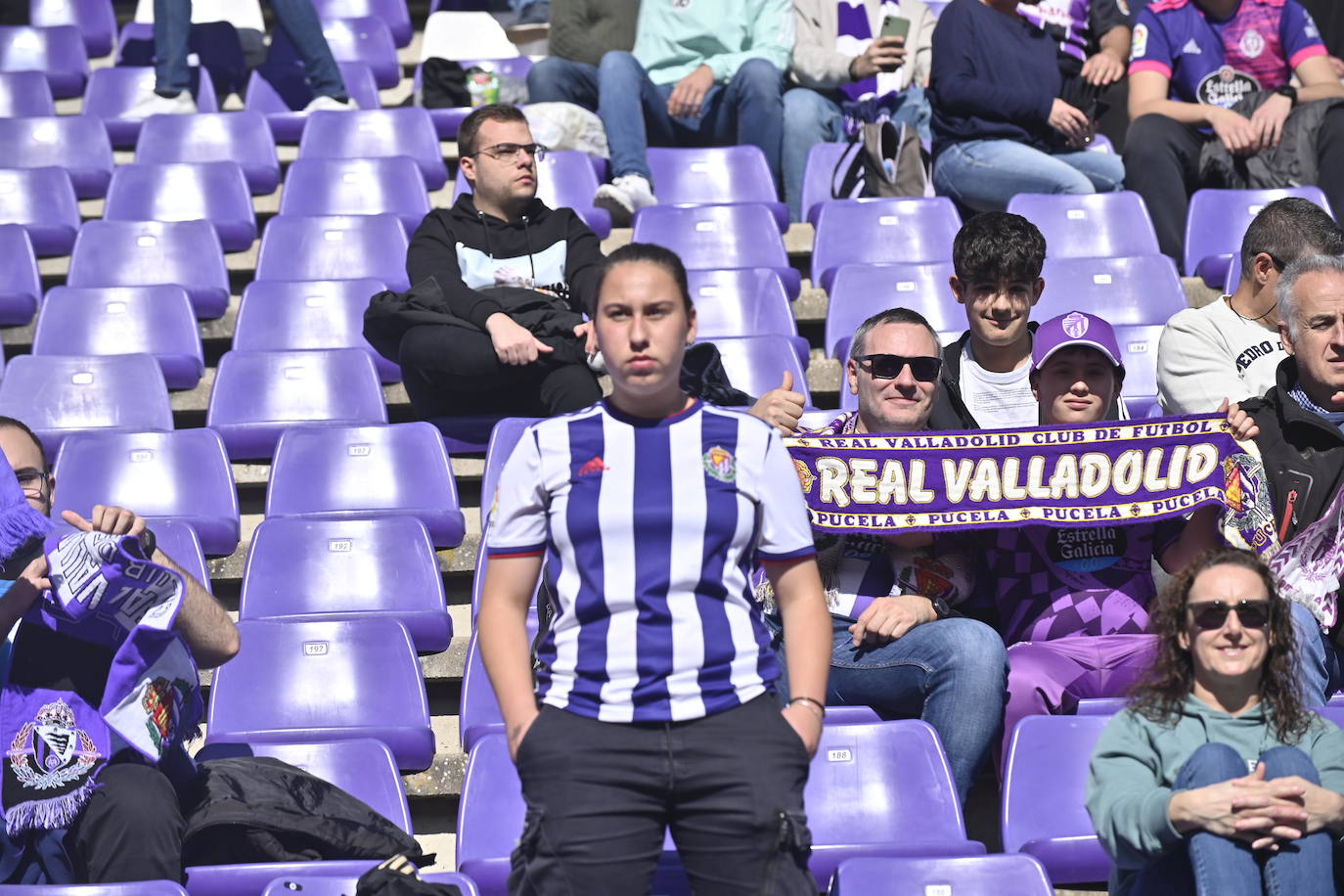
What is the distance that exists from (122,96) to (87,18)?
129cm

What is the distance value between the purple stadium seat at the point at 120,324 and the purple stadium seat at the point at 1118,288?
2638 millimetres

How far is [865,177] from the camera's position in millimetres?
6066

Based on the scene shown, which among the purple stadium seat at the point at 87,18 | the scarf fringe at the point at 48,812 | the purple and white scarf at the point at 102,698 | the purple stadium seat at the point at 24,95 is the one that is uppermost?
the purple stadium seat at the point at 87,18

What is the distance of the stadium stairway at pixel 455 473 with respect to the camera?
382 cm

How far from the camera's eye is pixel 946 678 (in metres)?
3.43

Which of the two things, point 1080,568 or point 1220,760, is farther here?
point 1080,568

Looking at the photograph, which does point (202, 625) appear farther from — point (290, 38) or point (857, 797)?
point (290, 38)

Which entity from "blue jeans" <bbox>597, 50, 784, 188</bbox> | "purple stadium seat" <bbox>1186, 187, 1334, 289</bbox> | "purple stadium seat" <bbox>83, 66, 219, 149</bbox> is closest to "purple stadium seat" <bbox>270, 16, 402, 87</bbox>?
"purple stadium seat" <bbox>83, 66, 219, 149</bbox>

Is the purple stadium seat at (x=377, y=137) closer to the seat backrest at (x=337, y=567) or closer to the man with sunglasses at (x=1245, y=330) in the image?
the seat backrest at (x=337, y=567)

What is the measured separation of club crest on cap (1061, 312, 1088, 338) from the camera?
3.66m

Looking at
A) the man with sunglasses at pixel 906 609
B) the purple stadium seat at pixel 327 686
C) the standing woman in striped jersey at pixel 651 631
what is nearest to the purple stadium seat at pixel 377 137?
the purple stadium seat at pixel 327 686

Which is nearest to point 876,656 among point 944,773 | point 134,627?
point 944,773

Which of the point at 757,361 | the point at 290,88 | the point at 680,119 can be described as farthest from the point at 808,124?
the point at 290,88

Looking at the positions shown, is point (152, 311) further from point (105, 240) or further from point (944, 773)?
point (944, 773)
